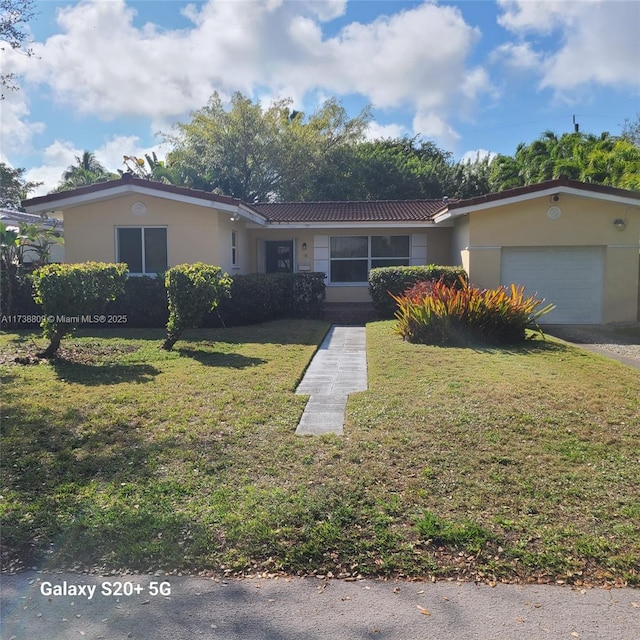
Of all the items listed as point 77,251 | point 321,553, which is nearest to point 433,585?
point 321,553

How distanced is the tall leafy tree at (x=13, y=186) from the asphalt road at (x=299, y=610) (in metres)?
32.7

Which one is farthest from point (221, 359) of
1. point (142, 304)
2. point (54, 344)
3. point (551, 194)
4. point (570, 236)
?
point (570, 236)

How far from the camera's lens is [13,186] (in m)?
33.1

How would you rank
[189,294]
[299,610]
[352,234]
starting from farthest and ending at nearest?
[352,234] → [189,294] → [299,610]

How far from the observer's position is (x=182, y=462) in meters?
4.87

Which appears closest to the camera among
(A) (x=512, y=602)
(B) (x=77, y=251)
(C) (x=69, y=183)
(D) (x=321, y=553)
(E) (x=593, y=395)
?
(A) (x=512, y=602)

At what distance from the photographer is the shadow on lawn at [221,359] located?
8.84 m

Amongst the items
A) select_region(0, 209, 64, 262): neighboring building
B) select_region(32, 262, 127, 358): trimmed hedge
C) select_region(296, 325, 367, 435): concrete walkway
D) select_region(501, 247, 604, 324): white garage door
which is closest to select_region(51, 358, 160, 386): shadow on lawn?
select_region(32, 262, 127, 358): trimmed hedge

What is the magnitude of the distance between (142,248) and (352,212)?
715cm

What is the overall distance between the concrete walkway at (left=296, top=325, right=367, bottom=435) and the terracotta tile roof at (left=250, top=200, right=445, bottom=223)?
5.84 metres

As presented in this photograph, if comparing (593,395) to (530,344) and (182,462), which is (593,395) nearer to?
(530,344)

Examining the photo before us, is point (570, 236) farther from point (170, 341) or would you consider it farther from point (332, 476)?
point (332, 476)

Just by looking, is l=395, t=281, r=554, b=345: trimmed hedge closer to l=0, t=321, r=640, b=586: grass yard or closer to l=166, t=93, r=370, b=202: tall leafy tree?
l=0, t=321, r=640, b=586: grass yard

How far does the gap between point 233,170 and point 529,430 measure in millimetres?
28382
